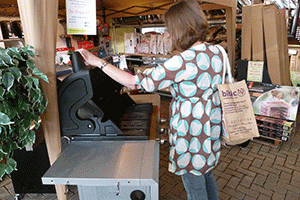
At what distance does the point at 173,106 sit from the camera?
1.52 meters

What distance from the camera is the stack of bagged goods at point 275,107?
9.48 ft

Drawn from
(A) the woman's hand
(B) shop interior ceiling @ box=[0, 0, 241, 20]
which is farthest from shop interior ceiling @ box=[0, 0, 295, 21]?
(A) the woman's hand

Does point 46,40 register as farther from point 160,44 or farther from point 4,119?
point 160,44

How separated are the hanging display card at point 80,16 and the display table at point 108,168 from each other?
2.36 ft

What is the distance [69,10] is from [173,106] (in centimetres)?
89

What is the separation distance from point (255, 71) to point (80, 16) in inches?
99.7

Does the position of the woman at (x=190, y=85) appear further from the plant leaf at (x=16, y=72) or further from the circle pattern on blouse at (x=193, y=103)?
the plant leaf at (x=16, y=72)

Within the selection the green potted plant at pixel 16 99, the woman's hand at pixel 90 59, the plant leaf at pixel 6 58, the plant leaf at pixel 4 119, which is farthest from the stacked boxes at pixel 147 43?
the plant leaf at pixel 4 119

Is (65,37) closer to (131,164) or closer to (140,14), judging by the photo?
(140,14)

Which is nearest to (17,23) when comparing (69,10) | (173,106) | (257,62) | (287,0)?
(69,10)

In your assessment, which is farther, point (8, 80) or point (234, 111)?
point (234, 111)

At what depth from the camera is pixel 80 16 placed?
4.62 feet

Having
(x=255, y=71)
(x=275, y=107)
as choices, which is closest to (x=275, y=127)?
(x=275, y=107)

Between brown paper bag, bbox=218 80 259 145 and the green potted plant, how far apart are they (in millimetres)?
1054
